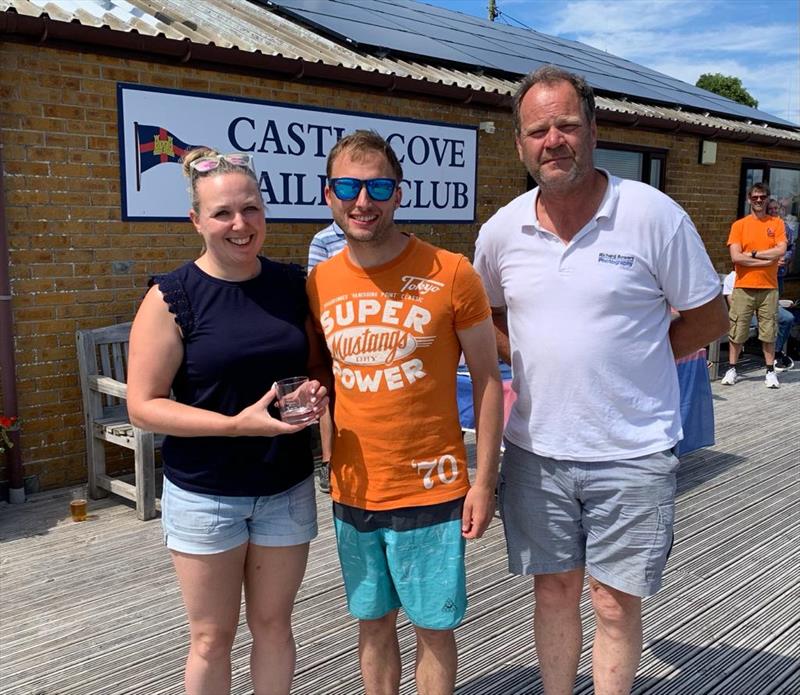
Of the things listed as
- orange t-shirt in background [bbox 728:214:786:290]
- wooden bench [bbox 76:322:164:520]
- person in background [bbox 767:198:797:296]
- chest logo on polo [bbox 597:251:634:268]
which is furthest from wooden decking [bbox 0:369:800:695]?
person in background [bbox 767:198:797:296]

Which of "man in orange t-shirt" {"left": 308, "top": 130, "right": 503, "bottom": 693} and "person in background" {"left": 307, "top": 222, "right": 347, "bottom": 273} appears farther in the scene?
"person in background" {"left": 307, "top": 222, "right": 347, "bottom": 273}

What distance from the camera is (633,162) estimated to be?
912cm

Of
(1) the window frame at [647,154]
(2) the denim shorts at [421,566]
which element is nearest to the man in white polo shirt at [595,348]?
(2) the denim shorts at [421,566]

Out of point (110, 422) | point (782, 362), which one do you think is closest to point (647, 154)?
point (782, 362)

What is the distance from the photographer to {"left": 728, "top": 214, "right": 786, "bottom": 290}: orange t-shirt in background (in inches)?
319

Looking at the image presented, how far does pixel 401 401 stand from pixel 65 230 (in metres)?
3.41

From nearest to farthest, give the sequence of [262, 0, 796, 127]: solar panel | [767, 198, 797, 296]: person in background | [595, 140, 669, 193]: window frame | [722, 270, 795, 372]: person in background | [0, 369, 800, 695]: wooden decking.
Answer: [0, 369, 800, 695]: wooden decking < [262, 0, 796, 127]: solar panel < [722, 270, 795, 372]: person in background < [595, 140, 669, 193]: window frame < [767, 198, 797, 296]: person in background

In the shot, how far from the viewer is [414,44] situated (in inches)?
299

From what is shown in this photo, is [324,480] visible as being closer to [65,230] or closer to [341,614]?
[341,614]

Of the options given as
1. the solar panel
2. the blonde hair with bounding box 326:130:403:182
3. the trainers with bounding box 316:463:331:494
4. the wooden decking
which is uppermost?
the solar panel

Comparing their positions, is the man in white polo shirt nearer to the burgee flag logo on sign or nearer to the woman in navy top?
the woman in navy top

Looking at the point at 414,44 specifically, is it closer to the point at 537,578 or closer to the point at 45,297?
the point at 45,297

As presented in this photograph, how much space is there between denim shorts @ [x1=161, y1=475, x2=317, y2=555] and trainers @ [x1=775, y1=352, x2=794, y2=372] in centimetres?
828

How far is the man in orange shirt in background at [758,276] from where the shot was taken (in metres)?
8.11
